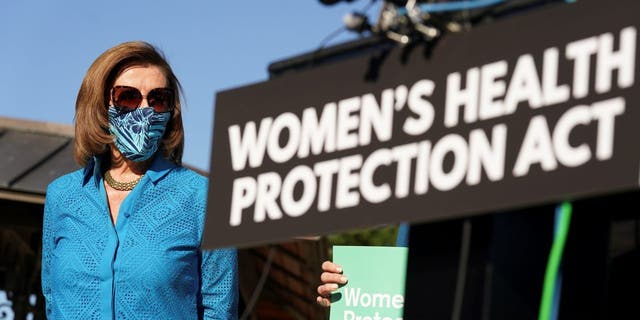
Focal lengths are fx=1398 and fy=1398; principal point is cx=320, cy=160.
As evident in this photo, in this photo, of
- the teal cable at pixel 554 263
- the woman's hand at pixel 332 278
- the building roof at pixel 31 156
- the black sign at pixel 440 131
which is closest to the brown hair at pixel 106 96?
the woman's hand at pixel 332 278

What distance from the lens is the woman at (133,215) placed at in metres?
4.50

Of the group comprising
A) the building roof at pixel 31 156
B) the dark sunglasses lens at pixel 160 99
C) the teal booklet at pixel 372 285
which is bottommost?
the teal booklet at pixel 372 285

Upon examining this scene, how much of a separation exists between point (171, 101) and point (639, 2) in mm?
2555

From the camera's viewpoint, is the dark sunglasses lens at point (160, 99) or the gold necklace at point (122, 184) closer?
the dark sunglasses lens at point (160, 99)

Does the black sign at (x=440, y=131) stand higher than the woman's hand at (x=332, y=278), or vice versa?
the woman's hand at (x=332, y=278)

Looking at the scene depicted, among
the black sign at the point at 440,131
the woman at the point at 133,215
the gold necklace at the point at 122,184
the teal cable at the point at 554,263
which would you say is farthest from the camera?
the gold necklace at the point at 122,184

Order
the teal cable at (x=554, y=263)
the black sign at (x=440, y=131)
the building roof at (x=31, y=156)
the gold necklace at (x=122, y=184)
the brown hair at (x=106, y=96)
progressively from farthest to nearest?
the building roof at (x=31, y=156) < the gold necklace at (x=122, y=184) < the brown hair at (x=106, y=96) < the teal cable at (x=554, y=263) < the black sign at (x=440, y=131)

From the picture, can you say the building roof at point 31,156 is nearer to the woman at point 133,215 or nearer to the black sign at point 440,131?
the woman at point 133,215

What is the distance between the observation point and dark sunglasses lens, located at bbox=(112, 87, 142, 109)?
179 inches

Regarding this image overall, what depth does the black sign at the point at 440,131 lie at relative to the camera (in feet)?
7.38

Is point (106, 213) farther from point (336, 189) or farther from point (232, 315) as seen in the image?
point (336, 189)

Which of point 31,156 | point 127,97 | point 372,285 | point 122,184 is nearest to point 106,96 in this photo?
point 127,97

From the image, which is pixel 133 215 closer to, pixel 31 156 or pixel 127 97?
pixel 127 97

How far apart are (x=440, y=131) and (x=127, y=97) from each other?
229cm
